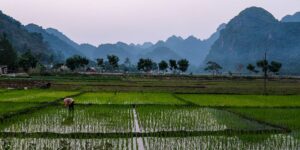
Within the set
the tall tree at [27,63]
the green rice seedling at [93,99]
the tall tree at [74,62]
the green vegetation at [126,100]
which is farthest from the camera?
the tall tree at [74,62]

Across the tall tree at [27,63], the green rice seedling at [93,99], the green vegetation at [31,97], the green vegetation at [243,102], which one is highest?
the tall tree at [27,63]

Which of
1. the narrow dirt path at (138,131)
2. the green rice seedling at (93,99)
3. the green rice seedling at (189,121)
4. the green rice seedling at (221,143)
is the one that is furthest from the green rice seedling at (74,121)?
the green rice seedling at (93,99)

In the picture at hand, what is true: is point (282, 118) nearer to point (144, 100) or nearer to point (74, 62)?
point (144, 100)

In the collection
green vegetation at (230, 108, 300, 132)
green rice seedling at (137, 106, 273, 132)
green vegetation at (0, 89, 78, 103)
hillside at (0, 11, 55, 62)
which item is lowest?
green vegetation at (230, 108, 300, 132)

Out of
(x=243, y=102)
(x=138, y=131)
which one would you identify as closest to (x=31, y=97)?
(x=243, y=102)

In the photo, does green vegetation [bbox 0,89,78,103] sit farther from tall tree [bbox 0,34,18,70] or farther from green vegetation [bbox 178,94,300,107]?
tall tree [bbox 0,34,18,70]

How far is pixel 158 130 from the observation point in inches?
531

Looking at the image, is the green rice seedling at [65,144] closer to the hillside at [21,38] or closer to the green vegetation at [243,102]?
the green vegetation at [243,102]

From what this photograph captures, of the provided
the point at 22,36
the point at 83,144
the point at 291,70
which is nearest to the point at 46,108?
the point at 83,144

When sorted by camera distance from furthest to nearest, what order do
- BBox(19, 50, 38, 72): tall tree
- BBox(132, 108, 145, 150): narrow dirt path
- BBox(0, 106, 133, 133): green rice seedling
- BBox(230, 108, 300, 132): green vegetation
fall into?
BBox(19, 50, 38, 72): tall tree
BBox(230, 108, 300, 132): green vegetation
BBox(0, 106, 133, 133): green rice seedling
BBox(132, 108, 145, 150): narrow dirt path

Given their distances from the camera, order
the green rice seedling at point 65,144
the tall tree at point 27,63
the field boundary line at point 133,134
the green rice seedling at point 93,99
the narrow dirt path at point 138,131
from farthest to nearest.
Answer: the tall tree at point 27,63 → the green rice seedling at point 93,99 → the field boundary line at point 133,134 → the narrow dirt path at point 138,131 → the green rice seedling at point 65,144

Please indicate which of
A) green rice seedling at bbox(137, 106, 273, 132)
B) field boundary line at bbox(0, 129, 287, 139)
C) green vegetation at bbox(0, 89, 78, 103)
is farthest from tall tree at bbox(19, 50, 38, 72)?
field boundary line at bbox(0, 129, 287, 139)

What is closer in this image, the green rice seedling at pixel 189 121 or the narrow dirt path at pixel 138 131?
the narrow dirt path at pixel 138 131

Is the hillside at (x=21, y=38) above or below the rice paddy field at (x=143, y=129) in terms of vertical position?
above
